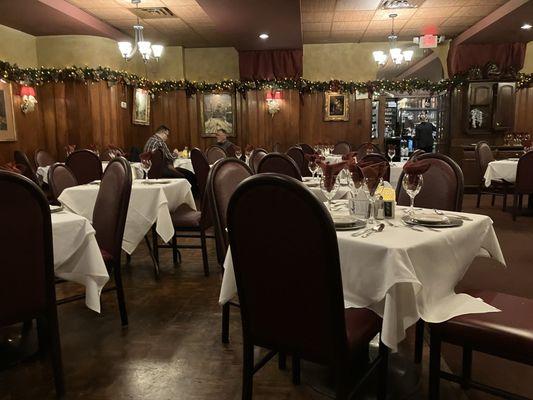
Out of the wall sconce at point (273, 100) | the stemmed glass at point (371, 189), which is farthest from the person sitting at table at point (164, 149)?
the stemmed glass at point (371, 189)

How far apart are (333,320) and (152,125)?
9.50 m

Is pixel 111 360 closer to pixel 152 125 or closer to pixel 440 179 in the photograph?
pixel 440 179

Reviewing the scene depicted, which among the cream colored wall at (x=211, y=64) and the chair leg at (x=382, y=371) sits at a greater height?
the cream colored wall at (x=211, y=64)

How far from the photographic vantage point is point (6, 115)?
755 cm

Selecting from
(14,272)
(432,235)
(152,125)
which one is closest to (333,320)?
(432,235)

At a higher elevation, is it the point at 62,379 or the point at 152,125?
the point at 152,125

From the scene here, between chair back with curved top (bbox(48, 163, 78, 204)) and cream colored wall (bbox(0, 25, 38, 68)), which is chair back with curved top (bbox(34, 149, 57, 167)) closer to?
cream colored wall (bbox(0, 25, 38, 68))

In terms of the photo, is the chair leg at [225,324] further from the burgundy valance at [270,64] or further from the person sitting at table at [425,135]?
the person sitting at table at [425,135]

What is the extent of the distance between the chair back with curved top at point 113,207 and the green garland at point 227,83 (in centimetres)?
621

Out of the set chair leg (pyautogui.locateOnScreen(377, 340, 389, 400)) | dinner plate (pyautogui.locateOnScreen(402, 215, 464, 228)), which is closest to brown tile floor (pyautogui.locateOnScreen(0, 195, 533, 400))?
chair leg (pyautogui.locateOnScreen(377, 340, 389, 400))

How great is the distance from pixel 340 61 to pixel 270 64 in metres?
1.66

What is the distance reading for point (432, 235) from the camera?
175 cm

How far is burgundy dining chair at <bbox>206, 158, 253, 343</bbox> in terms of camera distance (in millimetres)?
2428

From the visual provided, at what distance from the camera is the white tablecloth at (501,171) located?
618cm
